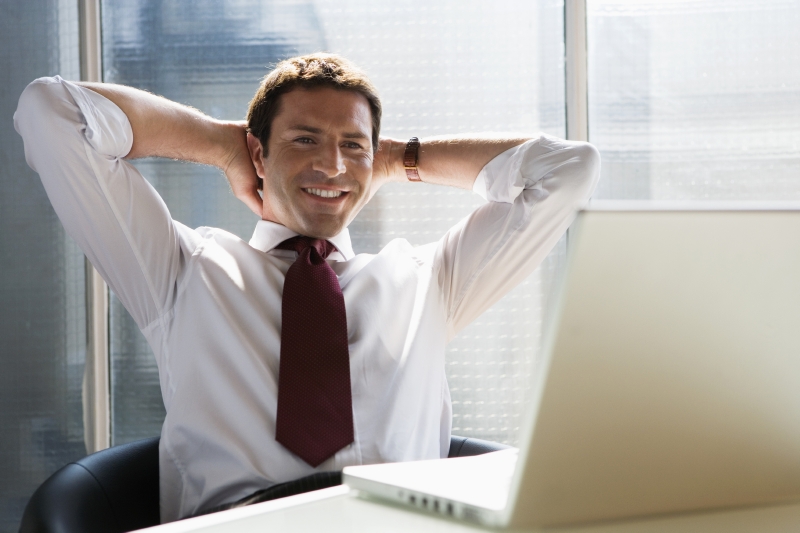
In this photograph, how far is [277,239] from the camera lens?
5.46ft

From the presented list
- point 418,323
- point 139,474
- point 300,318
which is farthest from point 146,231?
point 418,323

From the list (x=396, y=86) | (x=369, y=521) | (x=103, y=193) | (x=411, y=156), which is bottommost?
(x=369, y=521)

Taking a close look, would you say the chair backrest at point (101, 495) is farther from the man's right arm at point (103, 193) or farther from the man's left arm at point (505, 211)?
the man's left arm at point (505, 211)

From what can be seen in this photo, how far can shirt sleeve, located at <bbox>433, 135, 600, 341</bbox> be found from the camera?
5.24 ft

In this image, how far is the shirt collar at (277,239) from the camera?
5.46 ft

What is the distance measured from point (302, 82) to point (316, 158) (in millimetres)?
189

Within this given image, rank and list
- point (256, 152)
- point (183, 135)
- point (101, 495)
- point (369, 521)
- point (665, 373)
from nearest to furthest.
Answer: point (665, 373) < point (369, 521) < point (101, 495) < point (183, 135) < point (256, 152)

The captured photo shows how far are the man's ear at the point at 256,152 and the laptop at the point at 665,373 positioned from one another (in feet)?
4.36

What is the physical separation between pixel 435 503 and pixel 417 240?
1.66 metres

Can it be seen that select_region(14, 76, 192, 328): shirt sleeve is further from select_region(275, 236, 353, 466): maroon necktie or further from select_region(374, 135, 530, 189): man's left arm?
select_region(374, 135, 530, 189): man's left arm

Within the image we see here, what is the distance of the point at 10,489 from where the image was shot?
2.19 m

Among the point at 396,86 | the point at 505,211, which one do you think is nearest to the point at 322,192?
the point at 505,211

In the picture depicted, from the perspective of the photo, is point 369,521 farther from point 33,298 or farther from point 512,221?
point 33,298

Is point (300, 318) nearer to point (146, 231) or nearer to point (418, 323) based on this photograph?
point (418, 323)
